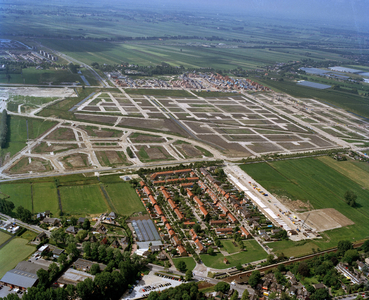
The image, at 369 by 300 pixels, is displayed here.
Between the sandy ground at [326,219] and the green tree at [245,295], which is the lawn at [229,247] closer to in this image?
the green tree at [245,295]

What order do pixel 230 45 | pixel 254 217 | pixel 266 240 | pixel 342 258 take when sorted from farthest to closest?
1. pixel 230 45
2. pixel 254 217
3. pixel 266 240
4. pixel 342 258

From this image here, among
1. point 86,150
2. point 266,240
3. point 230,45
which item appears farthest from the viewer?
point 230,45

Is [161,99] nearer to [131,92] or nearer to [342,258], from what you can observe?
[131,92]

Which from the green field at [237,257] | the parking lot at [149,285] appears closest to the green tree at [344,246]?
the green field at [237,257]

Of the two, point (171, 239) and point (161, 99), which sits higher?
point (161, 99)

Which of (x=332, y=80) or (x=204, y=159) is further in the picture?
(x=332, y=80)

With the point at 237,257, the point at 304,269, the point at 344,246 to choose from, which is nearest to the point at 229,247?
the point at 237,257

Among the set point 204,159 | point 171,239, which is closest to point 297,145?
point 204,159

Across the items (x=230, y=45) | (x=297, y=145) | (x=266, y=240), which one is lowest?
(x=266, y=240)
